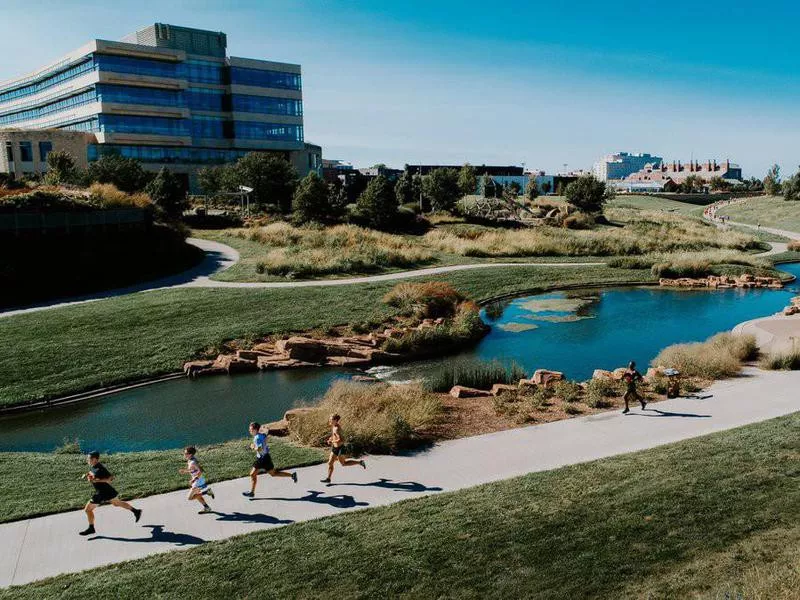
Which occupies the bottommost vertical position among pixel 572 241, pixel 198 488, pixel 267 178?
pixel 198 488

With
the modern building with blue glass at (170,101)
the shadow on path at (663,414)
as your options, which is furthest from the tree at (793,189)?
the shadow on path at (663,414)

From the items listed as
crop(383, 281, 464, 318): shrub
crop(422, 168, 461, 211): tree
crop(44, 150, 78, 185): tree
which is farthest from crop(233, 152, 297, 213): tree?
crop(383, 281, 464, 318): shrub

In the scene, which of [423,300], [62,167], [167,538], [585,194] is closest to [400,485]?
[167,538]

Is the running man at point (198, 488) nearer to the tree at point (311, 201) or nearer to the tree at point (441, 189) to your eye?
the tree at point (311, 201)

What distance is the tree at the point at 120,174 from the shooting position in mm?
49906

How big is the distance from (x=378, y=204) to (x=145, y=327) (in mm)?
31088

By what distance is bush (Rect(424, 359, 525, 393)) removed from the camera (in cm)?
1788

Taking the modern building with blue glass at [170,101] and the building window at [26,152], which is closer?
the building window at [26,152]

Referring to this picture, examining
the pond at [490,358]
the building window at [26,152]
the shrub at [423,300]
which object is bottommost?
the pond at [490,358]

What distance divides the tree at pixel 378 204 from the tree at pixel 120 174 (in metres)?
17.4

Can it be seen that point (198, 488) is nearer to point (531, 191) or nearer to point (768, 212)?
point (531, 191)

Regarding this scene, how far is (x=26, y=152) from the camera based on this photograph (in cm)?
6166

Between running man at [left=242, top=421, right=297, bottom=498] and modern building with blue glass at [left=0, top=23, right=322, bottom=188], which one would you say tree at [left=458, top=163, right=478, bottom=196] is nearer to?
modern building with blue glass at [left=0, top=23, right=322, bottom=188]

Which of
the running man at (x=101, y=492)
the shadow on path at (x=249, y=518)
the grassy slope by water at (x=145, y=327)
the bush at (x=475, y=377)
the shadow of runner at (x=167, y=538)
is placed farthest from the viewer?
the grassy slope by water at (x=145, y=327)
